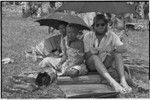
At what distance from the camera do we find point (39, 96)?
514 cm

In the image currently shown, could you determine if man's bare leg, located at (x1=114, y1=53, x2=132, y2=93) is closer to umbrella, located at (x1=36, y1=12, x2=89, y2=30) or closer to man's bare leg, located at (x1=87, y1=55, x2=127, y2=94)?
man's bare leg, located at (x1=87, y1=55, x2=127, y2=94)

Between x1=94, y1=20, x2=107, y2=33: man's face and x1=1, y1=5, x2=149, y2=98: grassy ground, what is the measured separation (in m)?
1.21

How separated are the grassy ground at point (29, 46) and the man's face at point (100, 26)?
121 centimetres

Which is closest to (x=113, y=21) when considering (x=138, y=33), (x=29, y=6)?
(x=138, y=33)

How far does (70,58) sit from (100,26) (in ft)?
2.54

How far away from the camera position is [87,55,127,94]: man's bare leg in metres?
5.17

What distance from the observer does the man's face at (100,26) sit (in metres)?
5.68

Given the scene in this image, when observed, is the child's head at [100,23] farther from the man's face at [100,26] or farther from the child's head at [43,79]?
the child's head at [43,79]

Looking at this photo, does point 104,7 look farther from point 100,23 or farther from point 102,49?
point 102,49

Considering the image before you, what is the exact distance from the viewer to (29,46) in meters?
9.72

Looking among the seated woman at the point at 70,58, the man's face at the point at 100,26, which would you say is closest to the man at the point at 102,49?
the man's face at the point at 100,26

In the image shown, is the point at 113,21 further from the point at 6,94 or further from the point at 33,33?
the point at 6,94

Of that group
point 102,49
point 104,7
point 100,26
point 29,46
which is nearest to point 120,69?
point 102,49

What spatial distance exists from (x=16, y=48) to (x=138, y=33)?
6711mm
